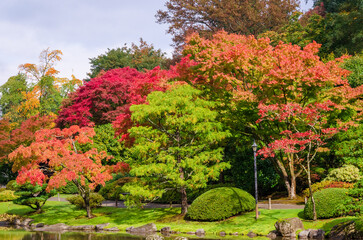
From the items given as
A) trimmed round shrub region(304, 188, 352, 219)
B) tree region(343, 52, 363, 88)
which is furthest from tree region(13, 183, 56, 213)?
tree region(343, 52, 363, 88)

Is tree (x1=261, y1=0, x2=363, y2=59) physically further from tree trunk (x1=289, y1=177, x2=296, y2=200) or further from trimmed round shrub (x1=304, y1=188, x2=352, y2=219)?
trimmed round shrub (x1=304, y1=188, x2=352, y2=219)

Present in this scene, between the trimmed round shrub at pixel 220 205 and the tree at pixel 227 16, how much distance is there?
26.0 meters

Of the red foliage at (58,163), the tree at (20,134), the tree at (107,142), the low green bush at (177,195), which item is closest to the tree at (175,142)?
the red foliage at (58,163)

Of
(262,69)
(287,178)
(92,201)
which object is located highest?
(262,69)

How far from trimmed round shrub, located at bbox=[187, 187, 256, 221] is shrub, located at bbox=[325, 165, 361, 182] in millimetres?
5730

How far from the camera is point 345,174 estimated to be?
23.3 m

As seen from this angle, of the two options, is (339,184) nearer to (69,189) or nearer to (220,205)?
(220,205)

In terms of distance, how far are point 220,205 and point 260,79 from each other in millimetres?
7811

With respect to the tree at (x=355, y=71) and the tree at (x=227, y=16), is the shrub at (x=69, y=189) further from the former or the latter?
the tree at (x=355, y=71)

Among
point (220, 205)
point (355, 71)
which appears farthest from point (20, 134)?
point (355, 71)

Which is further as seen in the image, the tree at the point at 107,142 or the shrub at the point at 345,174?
the tree at the point at 107,142

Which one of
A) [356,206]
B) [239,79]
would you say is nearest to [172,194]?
[239,79]

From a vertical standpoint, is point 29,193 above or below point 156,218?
above

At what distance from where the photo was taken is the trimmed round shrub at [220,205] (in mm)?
20688
